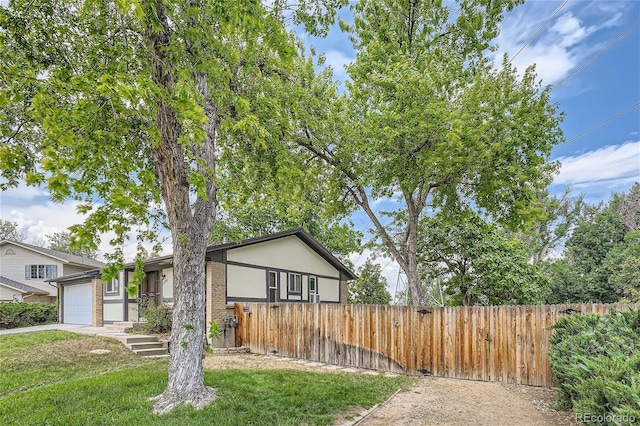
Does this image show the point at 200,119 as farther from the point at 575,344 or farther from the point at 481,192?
the point at 481,192

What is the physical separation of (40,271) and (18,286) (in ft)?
7.04

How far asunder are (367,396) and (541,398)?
3.05 meters

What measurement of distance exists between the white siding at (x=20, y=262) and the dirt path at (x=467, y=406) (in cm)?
2415

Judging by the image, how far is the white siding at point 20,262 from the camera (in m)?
25.9

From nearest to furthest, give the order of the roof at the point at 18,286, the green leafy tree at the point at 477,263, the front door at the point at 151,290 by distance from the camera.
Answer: the front door at the point at 151,290 < the green leafy tree at the point at 477,263 < the roof at the point at 18,286

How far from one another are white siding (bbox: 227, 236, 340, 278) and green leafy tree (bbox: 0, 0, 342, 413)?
7325 mm

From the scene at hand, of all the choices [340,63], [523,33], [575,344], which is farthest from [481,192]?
[575,344]

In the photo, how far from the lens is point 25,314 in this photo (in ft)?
66.7

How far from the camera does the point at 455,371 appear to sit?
843 cm

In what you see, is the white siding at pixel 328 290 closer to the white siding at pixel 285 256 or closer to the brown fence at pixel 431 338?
the white siding at pixel 285 256

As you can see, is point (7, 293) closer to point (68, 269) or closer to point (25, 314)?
point (68, 269)

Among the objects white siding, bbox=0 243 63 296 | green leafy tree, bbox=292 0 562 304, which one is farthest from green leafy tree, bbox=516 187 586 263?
white siding, bbox=0 243 63 296

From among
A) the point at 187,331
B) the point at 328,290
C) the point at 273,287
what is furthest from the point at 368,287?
the point at 187,331

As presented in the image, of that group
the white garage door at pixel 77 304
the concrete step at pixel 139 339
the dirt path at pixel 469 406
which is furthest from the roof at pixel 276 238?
the dirt path at pixel 469 406
